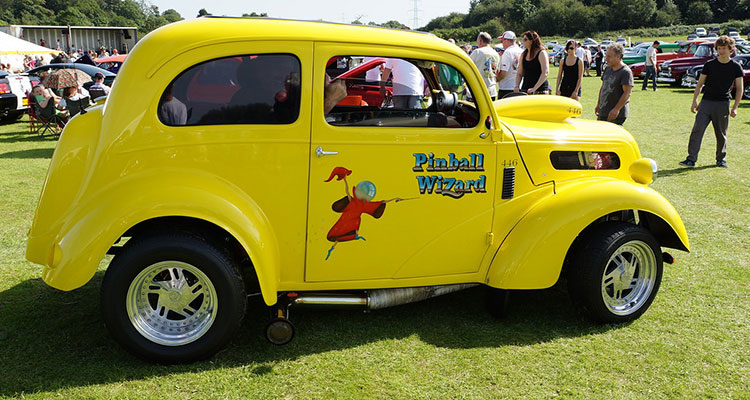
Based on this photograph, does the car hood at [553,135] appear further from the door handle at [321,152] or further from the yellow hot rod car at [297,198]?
the door handle at [321,152]

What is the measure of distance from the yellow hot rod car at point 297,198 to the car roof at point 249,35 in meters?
0.01

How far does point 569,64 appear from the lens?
931 centimetres

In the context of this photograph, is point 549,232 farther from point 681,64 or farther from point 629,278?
point 681,64

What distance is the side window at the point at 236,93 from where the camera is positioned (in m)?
3.50

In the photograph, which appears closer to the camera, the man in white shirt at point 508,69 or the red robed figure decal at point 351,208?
the red robed figure decal at point 351,208

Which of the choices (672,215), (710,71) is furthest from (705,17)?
(672,215)

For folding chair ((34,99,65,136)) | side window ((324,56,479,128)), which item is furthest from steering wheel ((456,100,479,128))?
folding chair ((34,99,65,136))

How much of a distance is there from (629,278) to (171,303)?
3145 millimetres

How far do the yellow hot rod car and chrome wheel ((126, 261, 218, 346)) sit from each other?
0.04ft

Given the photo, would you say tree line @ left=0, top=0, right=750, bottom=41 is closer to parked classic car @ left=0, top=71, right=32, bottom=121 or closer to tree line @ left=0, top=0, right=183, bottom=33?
tree line @ left=0, top=0, right=183, bottom=33

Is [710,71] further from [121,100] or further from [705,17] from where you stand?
[705,17]

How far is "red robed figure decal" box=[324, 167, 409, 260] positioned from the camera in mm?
3670

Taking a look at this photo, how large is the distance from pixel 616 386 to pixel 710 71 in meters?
7.24

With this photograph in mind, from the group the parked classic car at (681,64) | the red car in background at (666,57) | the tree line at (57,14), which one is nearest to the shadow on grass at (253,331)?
the parked classic car at (681,64)
